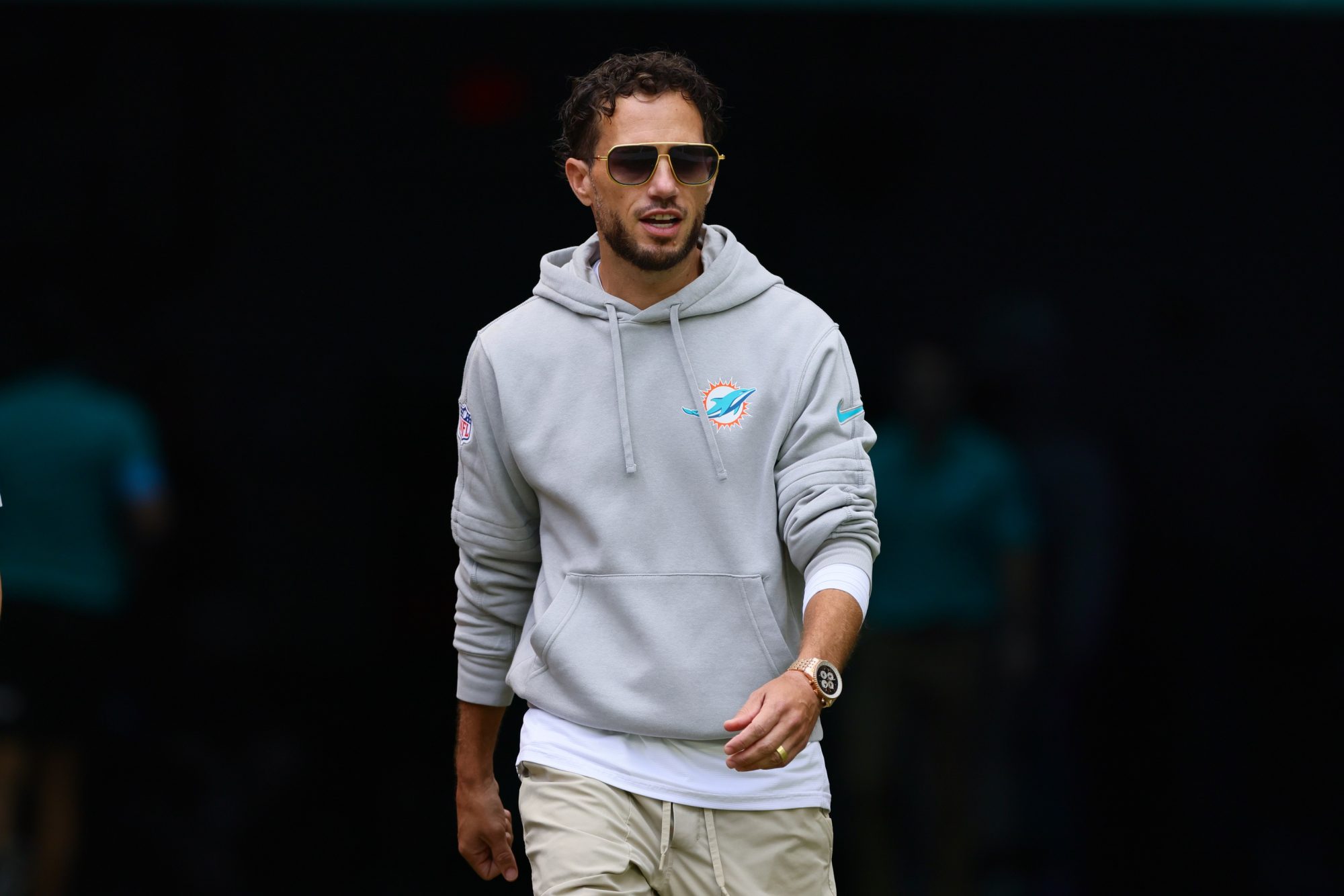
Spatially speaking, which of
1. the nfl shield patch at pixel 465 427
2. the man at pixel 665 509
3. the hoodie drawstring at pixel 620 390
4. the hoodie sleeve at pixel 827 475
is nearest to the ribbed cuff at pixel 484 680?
the man at pixel 665 509

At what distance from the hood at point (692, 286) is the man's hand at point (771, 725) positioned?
759 mm

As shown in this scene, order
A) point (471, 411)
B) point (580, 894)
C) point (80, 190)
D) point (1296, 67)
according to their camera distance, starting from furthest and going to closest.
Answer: point (1296, 67) → point (80, 190) → point (471, 411) → point (580, 894)

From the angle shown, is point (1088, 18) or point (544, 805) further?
point (1088, 18)

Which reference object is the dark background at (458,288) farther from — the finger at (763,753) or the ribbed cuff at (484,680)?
the finger at (763,753)

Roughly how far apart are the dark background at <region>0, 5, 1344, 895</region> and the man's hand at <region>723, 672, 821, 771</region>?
3153 mm

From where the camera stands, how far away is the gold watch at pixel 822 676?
10.0ft

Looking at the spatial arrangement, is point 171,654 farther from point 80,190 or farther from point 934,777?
point 934,777

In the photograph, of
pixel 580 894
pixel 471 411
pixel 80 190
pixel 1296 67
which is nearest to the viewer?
pixel 580 894

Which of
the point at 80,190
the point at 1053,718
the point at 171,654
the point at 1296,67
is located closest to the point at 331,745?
the point at 171,654

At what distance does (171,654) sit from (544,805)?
2949 mm

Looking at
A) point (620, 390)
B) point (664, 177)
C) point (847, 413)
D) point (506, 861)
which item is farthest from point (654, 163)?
point (506, 861)

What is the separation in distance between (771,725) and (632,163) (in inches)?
40.3

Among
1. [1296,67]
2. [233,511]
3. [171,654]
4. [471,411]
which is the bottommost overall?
[171,654]

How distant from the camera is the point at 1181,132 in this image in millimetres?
6262
